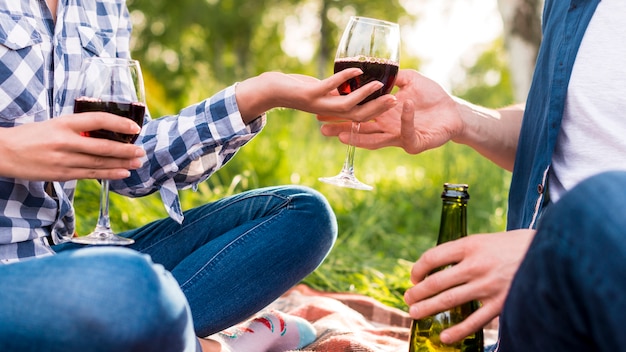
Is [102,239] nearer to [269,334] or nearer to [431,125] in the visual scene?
[269,334]

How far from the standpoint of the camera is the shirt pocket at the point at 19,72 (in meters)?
2.15

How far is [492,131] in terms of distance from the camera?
2.65 metres

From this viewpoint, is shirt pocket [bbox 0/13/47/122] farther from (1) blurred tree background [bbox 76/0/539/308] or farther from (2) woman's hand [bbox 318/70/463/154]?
(1) blurred tree background [bbox 76/0/539/308]

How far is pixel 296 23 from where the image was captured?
21.1m

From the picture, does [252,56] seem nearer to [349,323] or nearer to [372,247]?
[372,247]

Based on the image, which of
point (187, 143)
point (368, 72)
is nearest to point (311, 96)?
point (368, 72)

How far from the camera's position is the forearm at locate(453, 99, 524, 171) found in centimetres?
262

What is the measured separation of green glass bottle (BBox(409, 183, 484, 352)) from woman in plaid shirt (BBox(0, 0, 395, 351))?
393 mm

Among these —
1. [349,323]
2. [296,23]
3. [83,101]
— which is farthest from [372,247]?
[296,23]

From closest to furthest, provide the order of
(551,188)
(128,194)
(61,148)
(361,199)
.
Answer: (61,148)
(551,188)
(128,194)
(361,199)

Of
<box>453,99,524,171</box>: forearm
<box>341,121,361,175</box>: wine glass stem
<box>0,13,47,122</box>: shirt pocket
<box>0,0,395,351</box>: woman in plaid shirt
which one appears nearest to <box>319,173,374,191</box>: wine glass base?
<box>341,121,361,175</box>: wine glass stem

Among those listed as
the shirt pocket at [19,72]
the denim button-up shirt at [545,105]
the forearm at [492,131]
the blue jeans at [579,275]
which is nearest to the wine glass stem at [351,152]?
the forearm at [492,131]

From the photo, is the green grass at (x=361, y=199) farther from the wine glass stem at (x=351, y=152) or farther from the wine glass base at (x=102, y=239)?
the wine glass base at (x=102, y=239)

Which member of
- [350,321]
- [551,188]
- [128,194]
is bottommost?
[350,321]
